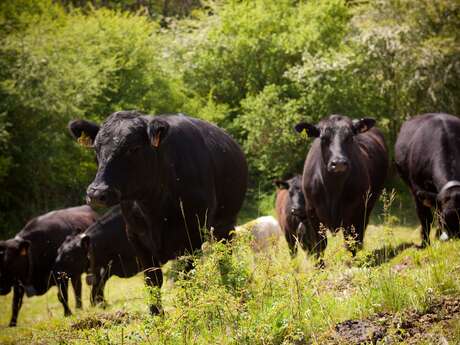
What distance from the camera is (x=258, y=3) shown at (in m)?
32.4

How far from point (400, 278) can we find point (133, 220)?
9.75ft

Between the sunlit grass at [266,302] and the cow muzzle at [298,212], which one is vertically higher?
the sunlit grass at [266,302]

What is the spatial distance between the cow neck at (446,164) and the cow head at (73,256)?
6.94m

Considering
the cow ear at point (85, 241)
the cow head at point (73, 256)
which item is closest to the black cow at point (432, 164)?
the cow ear at point (85, 241)

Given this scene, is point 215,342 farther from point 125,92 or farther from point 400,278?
point 125,92

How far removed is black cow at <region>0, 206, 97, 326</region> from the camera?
42.7 feet

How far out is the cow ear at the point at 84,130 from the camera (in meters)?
6.56

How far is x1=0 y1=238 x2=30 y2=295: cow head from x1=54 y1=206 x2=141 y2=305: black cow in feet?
3.40

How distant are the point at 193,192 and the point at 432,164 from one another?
4881 mm

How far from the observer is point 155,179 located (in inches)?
250

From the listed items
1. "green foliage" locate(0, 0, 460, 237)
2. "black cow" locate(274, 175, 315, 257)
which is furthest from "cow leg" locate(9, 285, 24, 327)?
"green foliage" locate(0, 0, 460, 237)

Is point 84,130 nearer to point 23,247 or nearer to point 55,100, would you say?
point 23,247

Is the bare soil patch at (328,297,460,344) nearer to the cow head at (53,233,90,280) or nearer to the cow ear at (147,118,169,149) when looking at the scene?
the cow ear at (147,118,169,149)

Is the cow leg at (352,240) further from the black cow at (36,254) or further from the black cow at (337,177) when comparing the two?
the black cow at (36,254)
